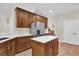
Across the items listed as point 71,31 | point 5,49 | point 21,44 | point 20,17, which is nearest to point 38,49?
point 5,49

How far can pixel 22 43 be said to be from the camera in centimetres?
367

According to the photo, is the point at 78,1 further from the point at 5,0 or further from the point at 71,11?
the point at 5,0

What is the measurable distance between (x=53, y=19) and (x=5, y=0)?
1.24m

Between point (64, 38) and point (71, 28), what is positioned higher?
point (71, 28)

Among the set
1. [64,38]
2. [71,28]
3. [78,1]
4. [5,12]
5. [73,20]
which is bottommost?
[64,38]

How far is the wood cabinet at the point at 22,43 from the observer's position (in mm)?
3475

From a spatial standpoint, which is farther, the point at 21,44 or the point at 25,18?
the point at 25,18

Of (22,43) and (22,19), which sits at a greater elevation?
(22,19)

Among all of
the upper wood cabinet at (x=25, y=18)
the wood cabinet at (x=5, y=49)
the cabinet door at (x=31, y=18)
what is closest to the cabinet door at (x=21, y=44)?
the upper wood cabinet at (x=25, y=18)

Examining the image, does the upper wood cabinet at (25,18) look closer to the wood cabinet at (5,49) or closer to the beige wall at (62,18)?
the beige wall at (62,18)

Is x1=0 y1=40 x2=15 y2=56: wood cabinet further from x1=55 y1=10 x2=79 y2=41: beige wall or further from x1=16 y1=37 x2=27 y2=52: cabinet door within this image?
x1=55 y1=10 x2=79 y2=41: beige wall

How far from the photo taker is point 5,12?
2.30 metres

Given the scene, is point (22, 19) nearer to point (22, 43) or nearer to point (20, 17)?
point (20, 17)

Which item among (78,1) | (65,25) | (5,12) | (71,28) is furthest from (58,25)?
(5,12)
